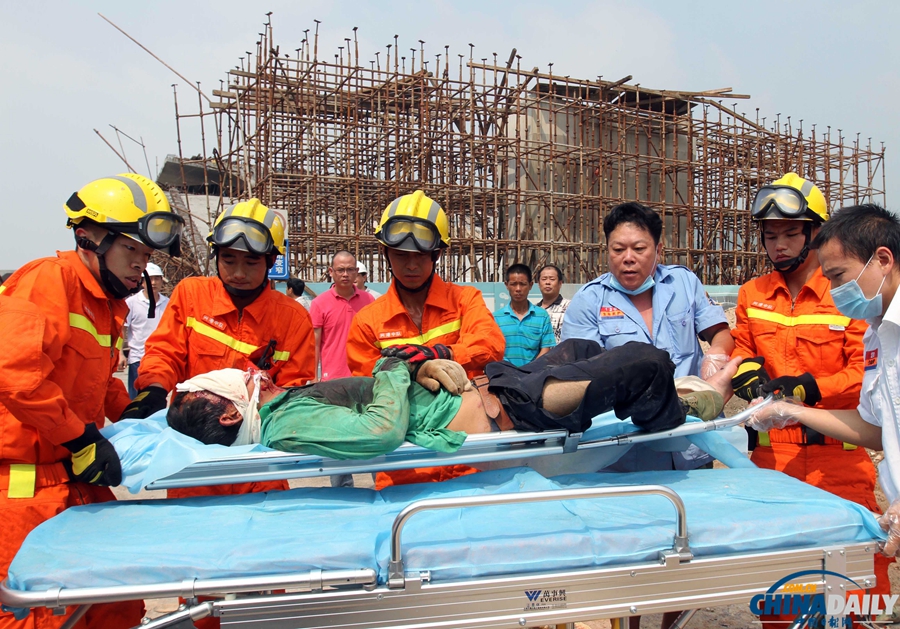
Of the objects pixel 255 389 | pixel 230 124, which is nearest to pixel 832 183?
pixel 230 124

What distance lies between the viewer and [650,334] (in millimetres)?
3166

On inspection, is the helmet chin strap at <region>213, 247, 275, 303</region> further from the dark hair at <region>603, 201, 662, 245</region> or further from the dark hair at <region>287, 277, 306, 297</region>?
the dark hair at <region>287, 277, 306, 297</region>

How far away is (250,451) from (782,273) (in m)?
2.61

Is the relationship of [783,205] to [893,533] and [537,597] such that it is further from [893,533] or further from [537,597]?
[537,597]

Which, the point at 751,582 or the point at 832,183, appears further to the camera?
the point at 832,183

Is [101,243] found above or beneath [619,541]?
above

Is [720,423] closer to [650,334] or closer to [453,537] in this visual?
[650,334]

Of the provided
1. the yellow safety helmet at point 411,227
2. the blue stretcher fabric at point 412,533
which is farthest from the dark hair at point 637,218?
the blue stretcher fabric at point 412,533

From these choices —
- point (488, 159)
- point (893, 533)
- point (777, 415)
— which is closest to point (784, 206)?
point (777, 415)

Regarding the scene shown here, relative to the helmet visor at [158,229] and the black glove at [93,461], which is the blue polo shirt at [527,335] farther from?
the black glove at [93,461]

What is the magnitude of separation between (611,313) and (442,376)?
103cm

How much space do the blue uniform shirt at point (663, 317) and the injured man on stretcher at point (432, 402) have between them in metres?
0.23

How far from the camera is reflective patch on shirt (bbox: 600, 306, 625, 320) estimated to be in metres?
3.21

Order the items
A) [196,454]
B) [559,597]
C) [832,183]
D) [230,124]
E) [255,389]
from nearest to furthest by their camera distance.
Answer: [559,597], [196,454], [255,389], [230,124], [832,183]
